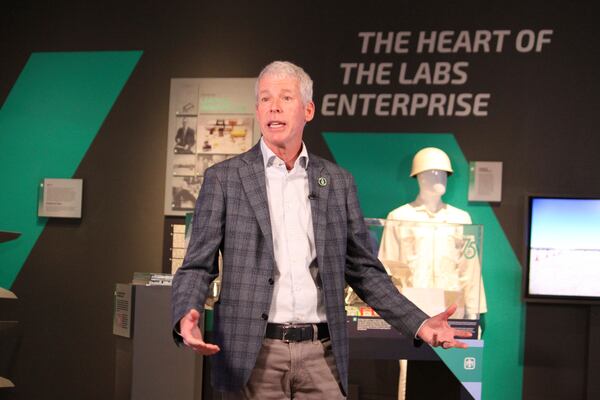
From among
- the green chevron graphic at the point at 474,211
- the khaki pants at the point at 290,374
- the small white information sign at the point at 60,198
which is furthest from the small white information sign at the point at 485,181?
the khaki pants at the point at 290,374

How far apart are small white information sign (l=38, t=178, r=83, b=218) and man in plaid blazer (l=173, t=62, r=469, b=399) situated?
4.10 meters

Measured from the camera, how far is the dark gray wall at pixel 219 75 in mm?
5391

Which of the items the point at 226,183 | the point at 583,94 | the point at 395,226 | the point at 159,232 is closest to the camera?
the point at 226,183

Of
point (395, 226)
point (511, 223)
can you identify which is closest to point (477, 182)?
point (511, 223)

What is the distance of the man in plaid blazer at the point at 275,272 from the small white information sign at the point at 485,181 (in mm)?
3364

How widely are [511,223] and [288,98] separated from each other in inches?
145

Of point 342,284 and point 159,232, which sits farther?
point 159,232

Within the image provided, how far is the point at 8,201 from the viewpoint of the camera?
6078mm

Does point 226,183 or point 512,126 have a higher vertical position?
point 512,126

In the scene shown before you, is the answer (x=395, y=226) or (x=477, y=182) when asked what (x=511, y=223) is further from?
(x=395, y=226)

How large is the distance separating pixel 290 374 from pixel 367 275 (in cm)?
42

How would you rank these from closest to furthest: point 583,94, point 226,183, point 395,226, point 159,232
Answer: point 226,183, point 395,226, point 583,94, point 159,232

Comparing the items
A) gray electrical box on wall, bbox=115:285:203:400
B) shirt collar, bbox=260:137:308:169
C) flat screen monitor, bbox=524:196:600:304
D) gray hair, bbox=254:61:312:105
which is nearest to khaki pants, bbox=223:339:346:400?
shirt collar, bbox=260:137:308:169

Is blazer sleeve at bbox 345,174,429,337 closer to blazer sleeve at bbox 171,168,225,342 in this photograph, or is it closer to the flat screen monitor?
blazer sleeve at bbox 171,168,225,342
